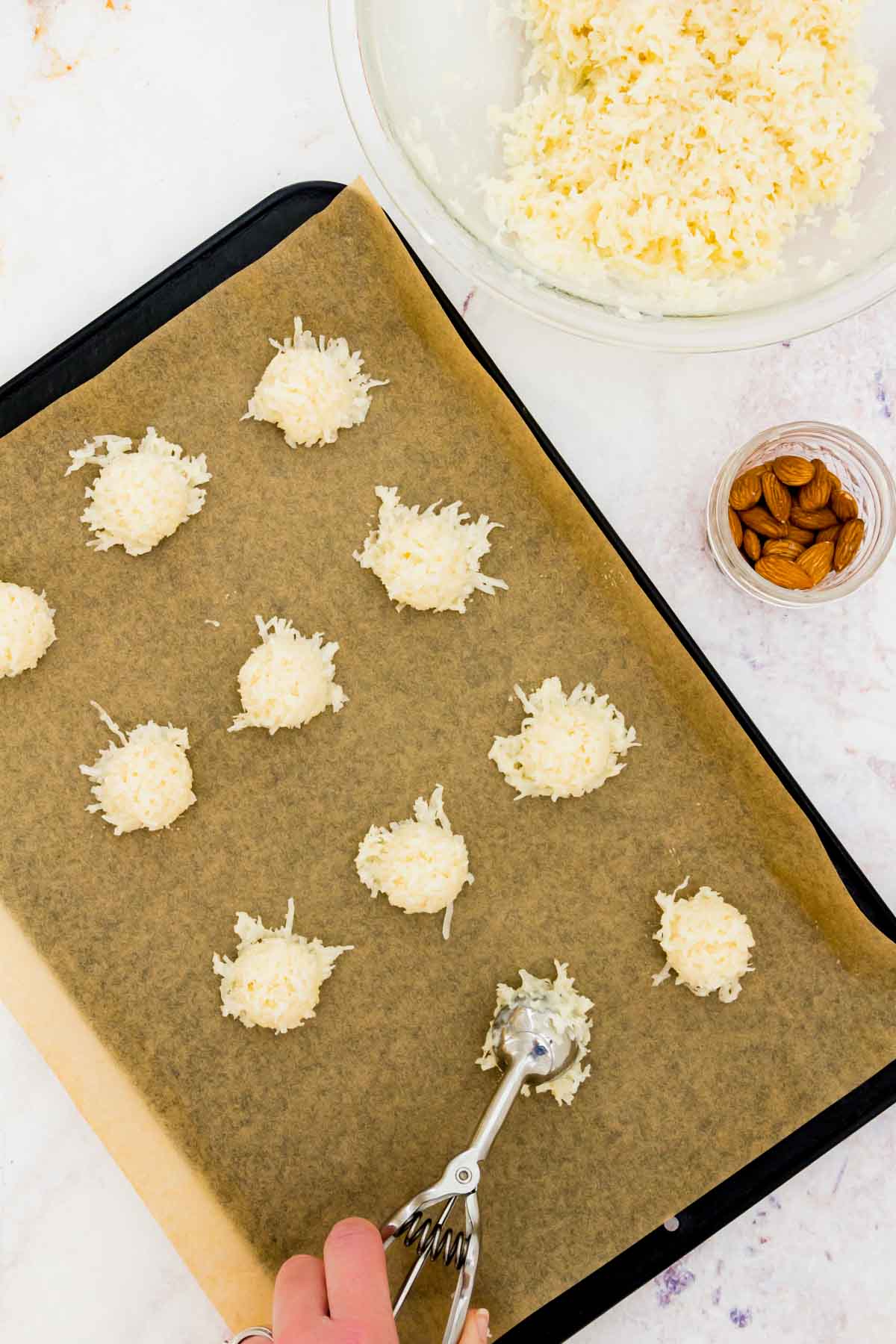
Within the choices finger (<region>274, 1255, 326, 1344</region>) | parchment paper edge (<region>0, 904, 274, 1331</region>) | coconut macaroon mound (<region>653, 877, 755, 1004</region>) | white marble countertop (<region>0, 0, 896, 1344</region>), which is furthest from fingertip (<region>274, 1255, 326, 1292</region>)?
coconut macaroon mound (<region>653, 877, 755, 1004</region>)

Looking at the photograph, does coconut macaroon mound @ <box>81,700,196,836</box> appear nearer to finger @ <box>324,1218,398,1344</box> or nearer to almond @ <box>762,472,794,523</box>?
finger @ <box>324,1218,398,1344</box>

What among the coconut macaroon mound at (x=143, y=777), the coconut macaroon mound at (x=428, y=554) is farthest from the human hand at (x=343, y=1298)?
A: the coconut macaroon mound at (x=428, y=554)

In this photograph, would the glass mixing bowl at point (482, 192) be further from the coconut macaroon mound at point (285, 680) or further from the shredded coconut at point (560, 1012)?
the shredded coconut at point (560, 1012)

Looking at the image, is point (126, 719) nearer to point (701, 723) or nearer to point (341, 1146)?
point (341, 1146)

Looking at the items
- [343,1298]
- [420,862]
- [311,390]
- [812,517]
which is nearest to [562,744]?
[420,862]

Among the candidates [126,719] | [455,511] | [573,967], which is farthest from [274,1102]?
[455,511]

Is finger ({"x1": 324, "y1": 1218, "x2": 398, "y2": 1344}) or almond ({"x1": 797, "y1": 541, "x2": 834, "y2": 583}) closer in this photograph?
finger ({"x1": 324, "y1": 1218, "x2": 398, "y2": 1344})

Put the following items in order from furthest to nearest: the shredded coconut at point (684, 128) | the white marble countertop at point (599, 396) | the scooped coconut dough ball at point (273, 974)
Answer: the white marble countertop at point (599, 396)
the scooped coconut dough ball at point (273, 974)
the shredded coconut at point (684, 128)
